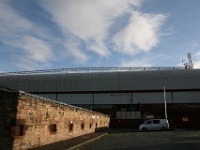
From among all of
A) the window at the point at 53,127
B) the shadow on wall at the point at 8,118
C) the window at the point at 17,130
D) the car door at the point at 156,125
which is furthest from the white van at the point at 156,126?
the shadow on wall at the point at 8,118

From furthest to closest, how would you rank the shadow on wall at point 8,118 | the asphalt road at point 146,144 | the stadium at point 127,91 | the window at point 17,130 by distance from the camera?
1. the stadium at point 127,91
2. the asphalt road at point 146,144
3. the window at point 17,130
4. the shadow on wall at point 8,118

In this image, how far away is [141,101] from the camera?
6225 centimetres

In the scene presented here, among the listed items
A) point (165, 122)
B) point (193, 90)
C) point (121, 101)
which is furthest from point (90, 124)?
point (193, 90)

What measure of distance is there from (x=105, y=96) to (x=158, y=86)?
1155cm

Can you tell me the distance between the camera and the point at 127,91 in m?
63.9

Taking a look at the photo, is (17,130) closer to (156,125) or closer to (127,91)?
(156,125)

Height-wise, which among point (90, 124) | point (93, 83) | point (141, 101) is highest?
point (93, 83)

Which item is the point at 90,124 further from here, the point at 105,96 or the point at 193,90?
the point at 193,90

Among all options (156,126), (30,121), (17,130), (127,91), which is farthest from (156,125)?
(17,130)

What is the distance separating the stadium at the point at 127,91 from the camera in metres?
60.2

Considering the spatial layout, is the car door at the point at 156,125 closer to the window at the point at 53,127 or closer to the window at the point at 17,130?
the window at the point at 53,127

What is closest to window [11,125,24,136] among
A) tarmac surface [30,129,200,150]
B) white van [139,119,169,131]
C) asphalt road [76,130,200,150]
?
tarmac surface [30,129,200,150]

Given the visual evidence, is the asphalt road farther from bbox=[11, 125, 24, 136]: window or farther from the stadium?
the stadium

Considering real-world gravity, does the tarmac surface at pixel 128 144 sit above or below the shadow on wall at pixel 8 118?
below
